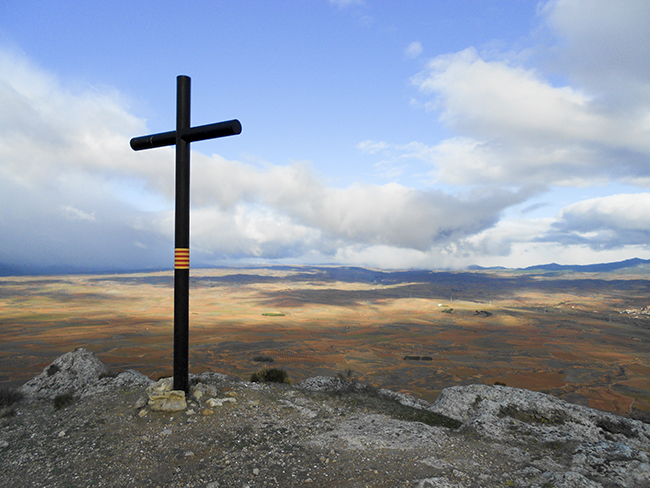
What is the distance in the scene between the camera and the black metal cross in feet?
26.8

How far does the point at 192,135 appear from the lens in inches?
322

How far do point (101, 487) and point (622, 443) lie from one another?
1093 cm

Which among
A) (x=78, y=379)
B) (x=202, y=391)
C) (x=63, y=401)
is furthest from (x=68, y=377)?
(x=202, y=391)

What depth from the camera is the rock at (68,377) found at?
35.5 ft

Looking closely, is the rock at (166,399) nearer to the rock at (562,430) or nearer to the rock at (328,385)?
the rock at (328,385)

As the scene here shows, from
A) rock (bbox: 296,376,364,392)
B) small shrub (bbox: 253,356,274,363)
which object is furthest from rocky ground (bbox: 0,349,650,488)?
small shrub (bbox: 253,356,274,363)

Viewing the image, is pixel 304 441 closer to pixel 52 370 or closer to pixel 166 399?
pixel 166 399

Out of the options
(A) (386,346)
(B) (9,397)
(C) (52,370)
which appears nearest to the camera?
(B) (9,397)

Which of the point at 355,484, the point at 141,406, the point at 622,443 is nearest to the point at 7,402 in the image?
the point at 141,406

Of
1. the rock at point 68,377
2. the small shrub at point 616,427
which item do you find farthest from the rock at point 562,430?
the rock at point 68,377

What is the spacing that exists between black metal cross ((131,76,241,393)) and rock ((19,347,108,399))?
4291 millimetres

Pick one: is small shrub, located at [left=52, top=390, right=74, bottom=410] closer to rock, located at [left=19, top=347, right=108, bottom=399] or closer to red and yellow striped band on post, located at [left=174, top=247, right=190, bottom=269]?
rock, located at [left=19, top=347, right=108, bottom=399]

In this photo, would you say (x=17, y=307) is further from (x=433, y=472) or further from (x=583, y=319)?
(x=583, y=319)

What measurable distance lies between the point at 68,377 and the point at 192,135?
1027cm
